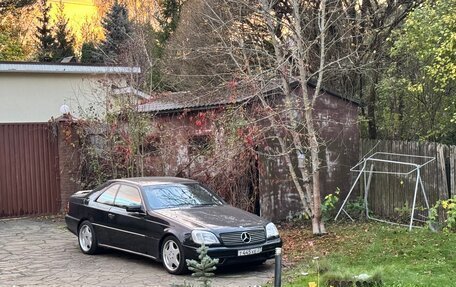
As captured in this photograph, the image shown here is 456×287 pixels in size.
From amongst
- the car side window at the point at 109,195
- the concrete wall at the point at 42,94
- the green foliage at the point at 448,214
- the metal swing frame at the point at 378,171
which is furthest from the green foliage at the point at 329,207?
the concrete wall at the point at 42,94

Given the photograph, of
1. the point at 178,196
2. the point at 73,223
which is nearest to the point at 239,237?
the point at 178,196

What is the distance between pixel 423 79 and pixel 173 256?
36.7 ft

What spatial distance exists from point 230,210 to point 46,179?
26.3 ft

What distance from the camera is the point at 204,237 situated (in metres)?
8.23

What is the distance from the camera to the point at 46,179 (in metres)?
15.7

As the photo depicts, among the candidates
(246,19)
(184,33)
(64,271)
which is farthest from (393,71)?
(64,271)

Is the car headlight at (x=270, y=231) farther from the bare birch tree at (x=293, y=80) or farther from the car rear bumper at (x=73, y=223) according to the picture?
the car rear bumper at (x=73, y=223)

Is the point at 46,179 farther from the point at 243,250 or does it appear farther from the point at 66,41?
the point at 66,41

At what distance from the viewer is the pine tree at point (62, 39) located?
38438 millimetres

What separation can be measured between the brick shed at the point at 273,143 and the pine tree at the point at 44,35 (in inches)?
1021

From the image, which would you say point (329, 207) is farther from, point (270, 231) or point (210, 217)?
point (210, 217)

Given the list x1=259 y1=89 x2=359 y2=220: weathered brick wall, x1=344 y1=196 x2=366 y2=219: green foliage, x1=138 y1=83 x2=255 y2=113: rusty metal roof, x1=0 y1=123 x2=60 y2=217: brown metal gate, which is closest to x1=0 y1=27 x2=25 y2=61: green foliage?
x1=0 y1=123 x2=60 y2=217: brown metal gate

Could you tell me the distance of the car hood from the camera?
28.0ft

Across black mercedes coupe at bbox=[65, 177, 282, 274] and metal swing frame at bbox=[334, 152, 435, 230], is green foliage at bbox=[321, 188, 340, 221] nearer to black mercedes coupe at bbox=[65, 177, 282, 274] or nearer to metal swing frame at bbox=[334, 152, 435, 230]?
metal swing frame at bbox=[334, 152, 435, 230]
